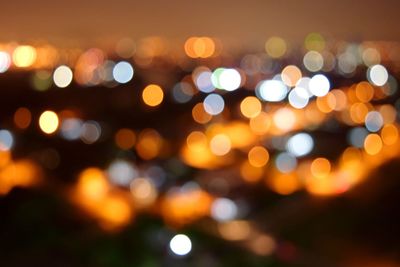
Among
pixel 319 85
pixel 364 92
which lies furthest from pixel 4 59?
pixel 319 85

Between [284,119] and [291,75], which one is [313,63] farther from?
[291,75]

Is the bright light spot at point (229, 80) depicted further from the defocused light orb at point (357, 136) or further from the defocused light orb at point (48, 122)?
the defocused light orb at point (48, 122)

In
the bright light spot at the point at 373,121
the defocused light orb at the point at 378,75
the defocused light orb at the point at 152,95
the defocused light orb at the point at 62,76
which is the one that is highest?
the defocused light orb at the point at 378,75

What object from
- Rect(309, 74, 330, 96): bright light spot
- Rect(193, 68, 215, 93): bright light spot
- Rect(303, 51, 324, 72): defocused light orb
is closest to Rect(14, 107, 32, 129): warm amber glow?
Rect(303, 51, 324, 72): defocused light orb

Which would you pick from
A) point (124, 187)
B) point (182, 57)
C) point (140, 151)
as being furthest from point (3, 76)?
point (182, 57)

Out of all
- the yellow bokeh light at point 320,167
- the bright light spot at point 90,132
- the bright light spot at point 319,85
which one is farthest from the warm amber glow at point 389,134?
the bright light spot at point 90,132
